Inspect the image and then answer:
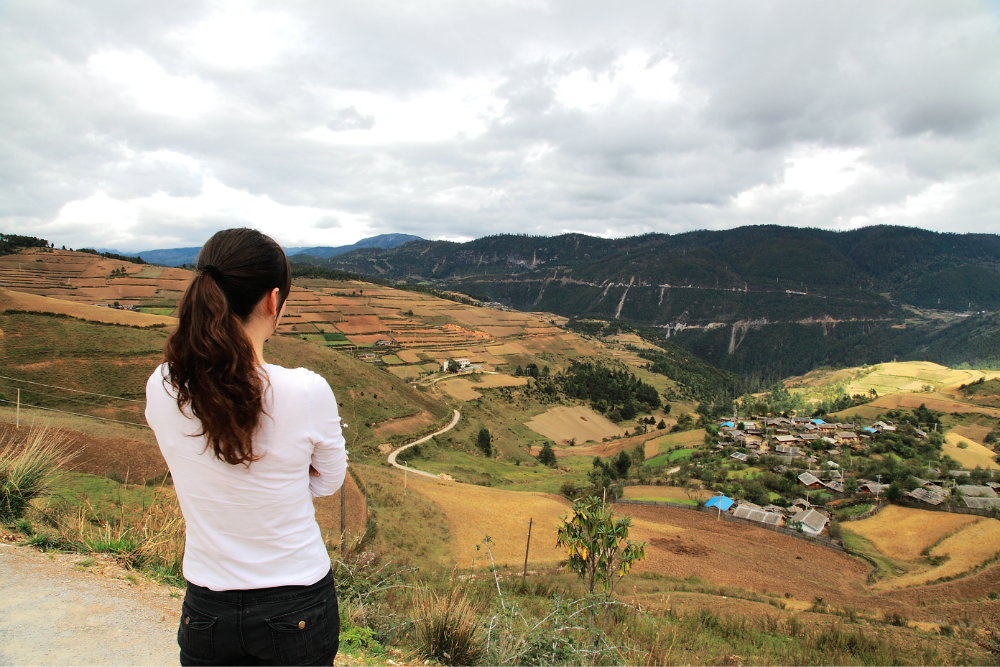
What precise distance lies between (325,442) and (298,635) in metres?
0.72

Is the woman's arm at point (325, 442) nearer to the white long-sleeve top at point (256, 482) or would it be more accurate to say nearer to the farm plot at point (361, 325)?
→ the white long-sleeve top at point (256, 482)

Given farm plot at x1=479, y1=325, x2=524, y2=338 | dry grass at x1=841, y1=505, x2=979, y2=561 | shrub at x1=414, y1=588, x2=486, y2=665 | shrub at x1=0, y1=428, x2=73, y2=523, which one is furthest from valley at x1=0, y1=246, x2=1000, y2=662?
farm plot at x1=479, y1=325, x2=524, y2=338

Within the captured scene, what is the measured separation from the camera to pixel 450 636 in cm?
405

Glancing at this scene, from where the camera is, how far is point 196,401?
169 centimetres

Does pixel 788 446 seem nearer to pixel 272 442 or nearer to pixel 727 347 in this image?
pixel 272 442

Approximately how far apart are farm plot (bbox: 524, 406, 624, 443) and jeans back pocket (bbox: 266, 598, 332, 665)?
54711 millimetres

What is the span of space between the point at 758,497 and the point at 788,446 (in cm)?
1912

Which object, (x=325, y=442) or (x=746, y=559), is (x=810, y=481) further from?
(x=325, y=442)

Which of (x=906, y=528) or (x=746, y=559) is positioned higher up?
(x=746, y=559)

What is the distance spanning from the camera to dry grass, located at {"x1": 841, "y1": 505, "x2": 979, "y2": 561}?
25406 mm

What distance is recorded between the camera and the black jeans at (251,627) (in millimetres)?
1750

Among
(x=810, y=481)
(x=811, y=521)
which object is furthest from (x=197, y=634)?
(x=810, y=481)

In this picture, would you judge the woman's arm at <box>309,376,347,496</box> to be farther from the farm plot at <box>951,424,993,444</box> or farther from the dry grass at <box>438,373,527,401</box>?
the farm plot at <box>951,424,993,444</box>

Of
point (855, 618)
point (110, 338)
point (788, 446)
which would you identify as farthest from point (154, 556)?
point (788, 446)
